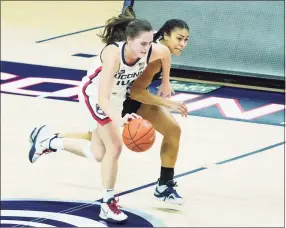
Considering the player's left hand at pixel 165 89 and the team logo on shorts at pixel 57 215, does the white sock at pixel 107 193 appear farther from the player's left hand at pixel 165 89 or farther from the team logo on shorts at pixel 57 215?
the player's left hand at pixel 165 89

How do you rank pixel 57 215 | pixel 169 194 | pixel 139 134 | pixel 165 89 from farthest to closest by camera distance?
pixel 169 194
pixel 165 89
pixel 57 215
pixel 139 134

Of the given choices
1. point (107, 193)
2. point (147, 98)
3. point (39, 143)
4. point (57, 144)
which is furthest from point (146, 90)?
point (39, 143)

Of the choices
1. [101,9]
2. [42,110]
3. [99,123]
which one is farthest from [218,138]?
[101,9]

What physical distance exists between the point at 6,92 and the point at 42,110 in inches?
26.1

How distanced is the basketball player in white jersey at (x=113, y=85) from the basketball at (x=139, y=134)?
102 millimetres

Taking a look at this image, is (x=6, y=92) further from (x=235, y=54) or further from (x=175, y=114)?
(x=235, y=54)

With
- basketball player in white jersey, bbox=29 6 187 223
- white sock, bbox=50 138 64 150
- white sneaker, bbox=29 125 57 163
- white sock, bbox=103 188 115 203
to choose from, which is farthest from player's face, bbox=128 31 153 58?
white sneaker, bbox=29 125 57 163

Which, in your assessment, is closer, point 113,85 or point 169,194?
point 113,85

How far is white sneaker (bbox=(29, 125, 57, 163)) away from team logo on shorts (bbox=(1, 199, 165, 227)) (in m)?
0.73

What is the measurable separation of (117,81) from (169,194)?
38.7 inches

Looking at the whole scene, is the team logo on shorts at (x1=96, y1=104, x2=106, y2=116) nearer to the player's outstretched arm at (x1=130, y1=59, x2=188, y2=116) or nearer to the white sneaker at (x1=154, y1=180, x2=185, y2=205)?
the player's outstretched arm at (x1=130, y1=59, x2=188, y2=116)

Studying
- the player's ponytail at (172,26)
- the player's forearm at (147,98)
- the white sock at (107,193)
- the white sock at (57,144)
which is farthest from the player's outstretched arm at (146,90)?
the white sock at (57,144)

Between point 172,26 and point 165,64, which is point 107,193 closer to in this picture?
point 165,64

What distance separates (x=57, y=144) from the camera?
6336 mm
